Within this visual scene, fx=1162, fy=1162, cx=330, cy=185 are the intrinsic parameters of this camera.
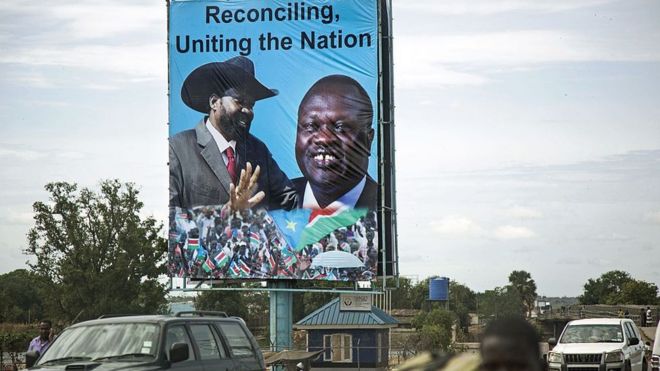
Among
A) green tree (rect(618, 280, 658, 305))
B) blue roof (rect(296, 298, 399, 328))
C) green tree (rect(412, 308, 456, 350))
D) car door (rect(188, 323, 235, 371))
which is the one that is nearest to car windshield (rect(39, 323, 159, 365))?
car door (rect(188, 323, 235, 371))

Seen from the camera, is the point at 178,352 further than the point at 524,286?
No

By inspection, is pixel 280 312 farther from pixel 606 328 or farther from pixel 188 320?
pixel 188 320

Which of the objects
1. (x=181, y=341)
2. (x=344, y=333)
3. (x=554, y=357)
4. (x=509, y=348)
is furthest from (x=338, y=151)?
(x=509, y=348)

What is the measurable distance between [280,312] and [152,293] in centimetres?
2110

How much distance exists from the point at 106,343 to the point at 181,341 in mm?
962

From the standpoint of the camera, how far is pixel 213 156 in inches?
1436

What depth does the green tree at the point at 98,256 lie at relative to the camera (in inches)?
2318

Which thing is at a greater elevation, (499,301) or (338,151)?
(338,151)

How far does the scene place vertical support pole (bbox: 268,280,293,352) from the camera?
3794 centimetres

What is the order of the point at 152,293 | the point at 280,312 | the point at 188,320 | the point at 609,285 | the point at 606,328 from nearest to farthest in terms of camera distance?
the point at 188,320 → the point at 606,328 → the point at 280,312 → the point at 152,293 → the point at 609,285

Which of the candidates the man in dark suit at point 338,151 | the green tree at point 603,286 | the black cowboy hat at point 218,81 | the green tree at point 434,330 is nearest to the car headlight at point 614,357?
the man in dark suit at point 338,151

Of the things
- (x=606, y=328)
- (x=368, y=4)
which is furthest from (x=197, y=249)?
(x=606, y=328)

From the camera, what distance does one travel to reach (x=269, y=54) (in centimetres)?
3653

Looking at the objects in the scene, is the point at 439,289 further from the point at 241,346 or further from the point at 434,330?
the point at 241,346
